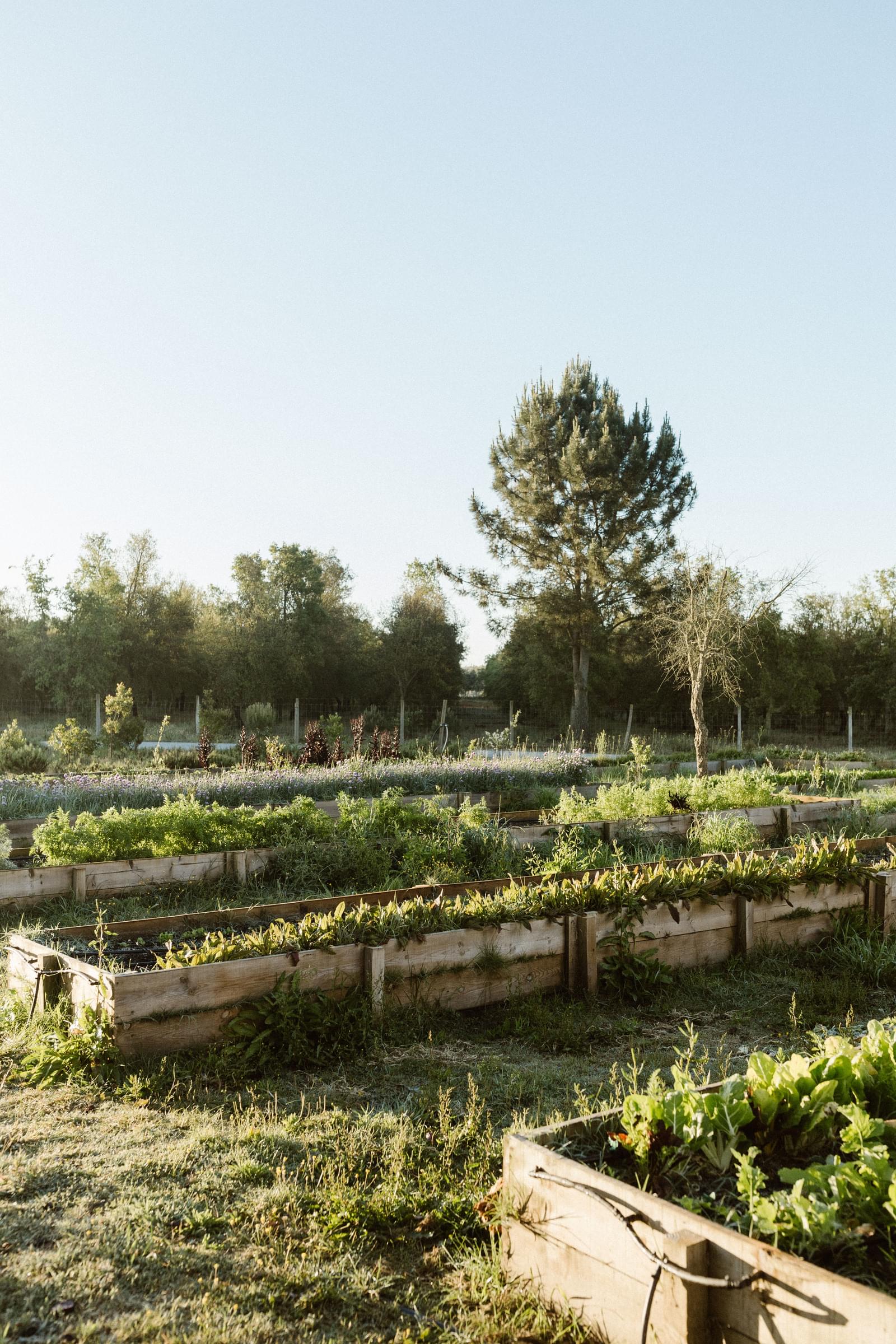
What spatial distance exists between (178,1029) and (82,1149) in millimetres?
794

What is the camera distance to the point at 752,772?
40.5 ft

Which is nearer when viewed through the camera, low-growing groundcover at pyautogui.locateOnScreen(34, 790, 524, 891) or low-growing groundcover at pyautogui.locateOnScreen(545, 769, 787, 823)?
low-growing groundcover at pyautogui.locateOnScreen(34, 790, 524, 891)

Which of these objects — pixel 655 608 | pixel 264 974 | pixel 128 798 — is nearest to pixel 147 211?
pixel 128 798

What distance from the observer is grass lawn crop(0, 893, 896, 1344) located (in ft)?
6.91

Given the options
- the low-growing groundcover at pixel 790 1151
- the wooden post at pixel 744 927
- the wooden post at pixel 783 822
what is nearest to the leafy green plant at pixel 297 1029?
the low-growing groundcover at pixel 790 1151

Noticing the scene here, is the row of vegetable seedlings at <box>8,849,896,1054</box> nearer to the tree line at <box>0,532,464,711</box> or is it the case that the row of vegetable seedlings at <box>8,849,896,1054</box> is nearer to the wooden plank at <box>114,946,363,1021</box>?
the wooden plank at <box>114,946,363,1021</box>

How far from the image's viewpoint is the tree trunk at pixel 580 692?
91.2 feet

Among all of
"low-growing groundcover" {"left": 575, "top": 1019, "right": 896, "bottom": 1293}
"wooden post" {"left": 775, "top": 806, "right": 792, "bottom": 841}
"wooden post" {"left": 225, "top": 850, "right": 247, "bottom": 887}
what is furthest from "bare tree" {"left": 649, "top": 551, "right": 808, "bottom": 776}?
"low-growing groundcover" {"left": 575, "top": 1019, "right": 896, "bottom": 1293}

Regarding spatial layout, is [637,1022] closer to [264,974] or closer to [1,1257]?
[264,974]

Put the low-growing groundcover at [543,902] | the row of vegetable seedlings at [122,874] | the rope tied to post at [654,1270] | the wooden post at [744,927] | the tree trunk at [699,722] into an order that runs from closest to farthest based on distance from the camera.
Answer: the rope tied to post at [654,1270], the low-growing groundcover at [543,902], the wooden post at [744,927], the row of vegetable seedlings at [122,874], the tree trunk at [699,722]

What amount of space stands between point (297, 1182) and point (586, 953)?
2.41 m

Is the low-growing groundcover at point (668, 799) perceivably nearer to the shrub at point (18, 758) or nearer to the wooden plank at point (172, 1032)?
the wooden plank at point (172, 1032)

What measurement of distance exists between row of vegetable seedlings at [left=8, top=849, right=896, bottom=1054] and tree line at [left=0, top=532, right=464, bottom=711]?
24.5 m

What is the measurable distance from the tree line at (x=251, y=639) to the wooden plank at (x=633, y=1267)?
2693 cm
